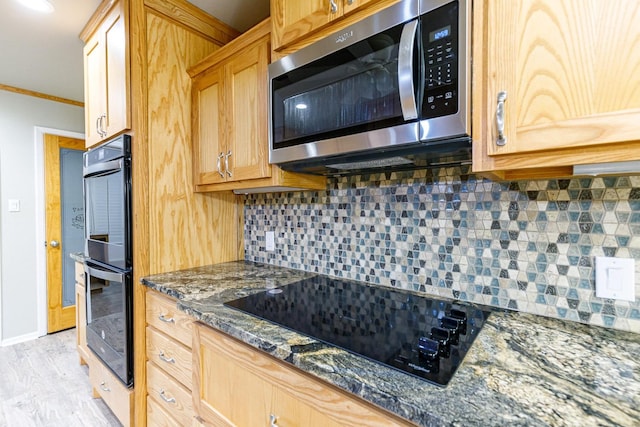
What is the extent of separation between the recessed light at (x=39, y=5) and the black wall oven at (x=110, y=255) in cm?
80

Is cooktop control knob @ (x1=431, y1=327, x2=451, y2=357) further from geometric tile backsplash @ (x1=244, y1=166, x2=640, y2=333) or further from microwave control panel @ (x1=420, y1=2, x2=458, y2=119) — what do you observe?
microwave control panel @ (x1=420, y1=2, x2=458, y2=119)

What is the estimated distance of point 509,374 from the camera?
0.65 metres

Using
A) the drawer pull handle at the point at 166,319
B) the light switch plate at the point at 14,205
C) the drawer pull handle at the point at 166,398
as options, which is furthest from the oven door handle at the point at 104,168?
the light switch plate at the point at 14,205

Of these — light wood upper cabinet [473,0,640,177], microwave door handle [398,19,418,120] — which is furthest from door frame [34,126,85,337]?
light wood upper cabinet [473,0,640,177]

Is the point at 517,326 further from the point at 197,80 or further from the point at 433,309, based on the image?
the point at 197,80

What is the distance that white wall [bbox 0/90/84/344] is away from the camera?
2.81 metres

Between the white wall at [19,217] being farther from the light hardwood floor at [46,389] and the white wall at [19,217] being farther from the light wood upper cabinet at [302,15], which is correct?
the light wood upper cabinet at [302,15]

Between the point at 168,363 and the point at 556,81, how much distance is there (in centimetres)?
173

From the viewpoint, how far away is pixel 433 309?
1.06 m

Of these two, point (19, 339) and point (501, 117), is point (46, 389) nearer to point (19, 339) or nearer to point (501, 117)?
point (19, 339)

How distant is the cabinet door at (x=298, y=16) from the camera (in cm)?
108

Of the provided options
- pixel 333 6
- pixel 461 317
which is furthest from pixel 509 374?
pixel 333 6

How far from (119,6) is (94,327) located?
1.87 meters

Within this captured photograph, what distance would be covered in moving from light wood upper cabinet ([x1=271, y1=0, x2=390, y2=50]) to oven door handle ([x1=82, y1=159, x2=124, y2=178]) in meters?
1.03
